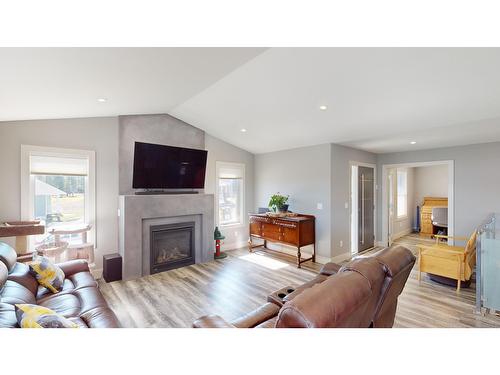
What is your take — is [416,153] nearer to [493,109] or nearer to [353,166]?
[353,166]

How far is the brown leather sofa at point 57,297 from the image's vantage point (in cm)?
173

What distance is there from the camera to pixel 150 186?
3994 millimetres

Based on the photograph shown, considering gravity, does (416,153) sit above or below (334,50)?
below

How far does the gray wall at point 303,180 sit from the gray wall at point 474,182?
2459 mm

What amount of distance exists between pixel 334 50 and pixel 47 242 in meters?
4.41

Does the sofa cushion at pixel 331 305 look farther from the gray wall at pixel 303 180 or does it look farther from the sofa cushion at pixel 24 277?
the gray wall at pixel 303 180

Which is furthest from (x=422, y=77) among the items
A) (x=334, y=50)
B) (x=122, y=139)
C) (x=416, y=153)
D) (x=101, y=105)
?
(x=122, y=139)

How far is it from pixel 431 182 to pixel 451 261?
500cm

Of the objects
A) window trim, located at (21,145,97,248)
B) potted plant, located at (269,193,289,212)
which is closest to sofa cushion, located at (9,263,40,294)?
window trim, located at (21,145,97,248)

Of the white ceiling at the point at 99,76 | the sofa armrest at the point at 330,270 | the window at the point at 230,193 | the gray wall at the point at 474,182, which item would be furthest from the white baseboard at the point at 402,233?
the white ceiling at the point at 99,76

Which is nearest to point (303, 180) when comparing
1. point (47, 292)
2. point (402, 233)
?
point (402, 233)

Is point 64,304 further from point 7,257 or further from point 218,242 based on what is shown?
point 218,242

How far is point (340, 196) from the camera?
15.1ft

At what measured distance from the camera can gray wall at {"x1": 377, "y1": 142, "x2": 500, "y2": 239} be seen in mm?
4066
